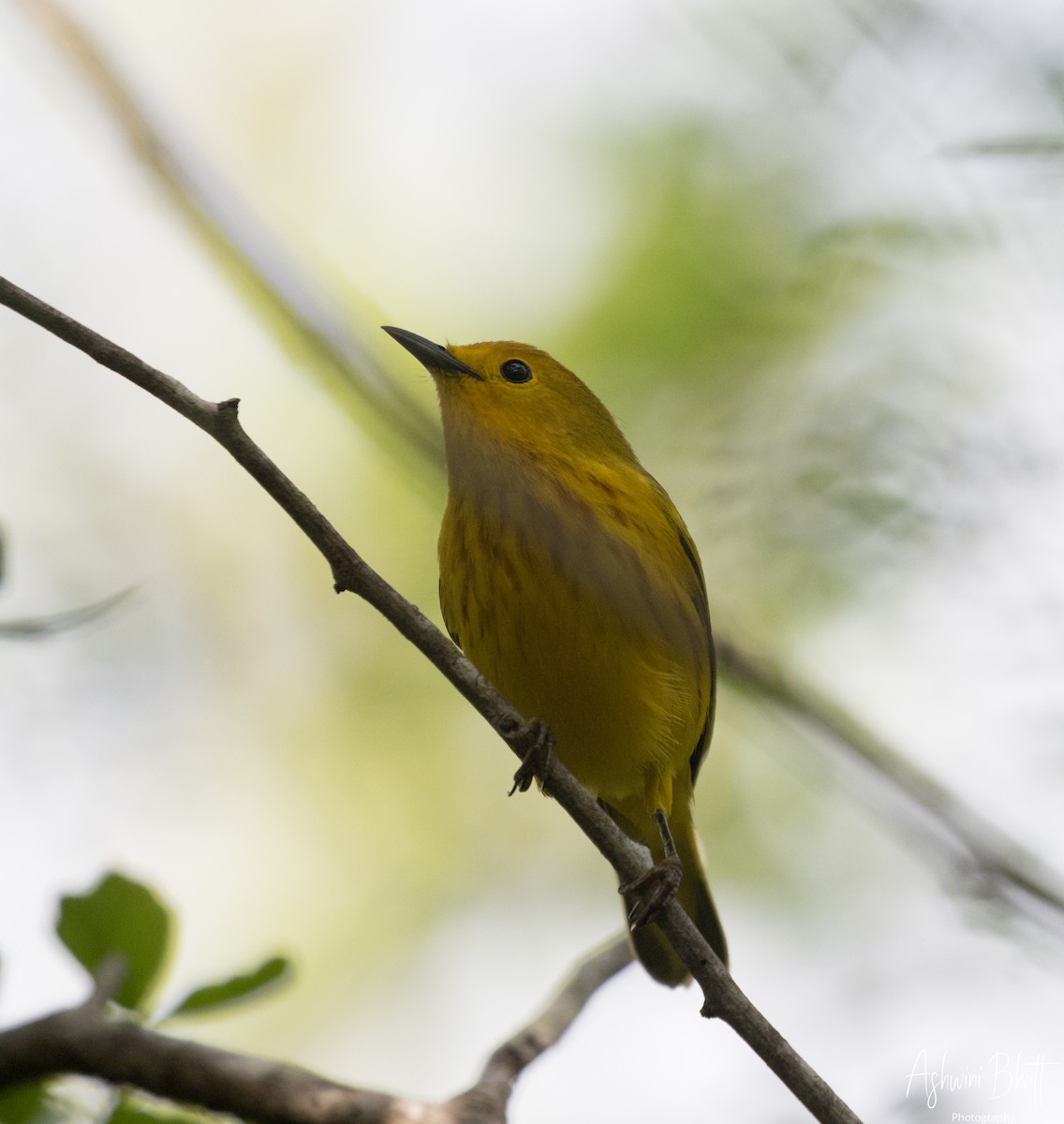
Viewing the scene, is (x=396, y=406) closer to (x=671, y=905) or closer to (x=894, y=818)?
(x=671, y=905)

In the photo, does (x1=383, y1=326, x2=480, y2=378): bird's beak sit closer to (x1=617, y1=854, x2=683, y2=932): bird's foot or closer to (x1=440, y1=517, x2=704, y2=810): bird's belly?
(x1=440, y1=517, x2=704, y2=810): bird's belly

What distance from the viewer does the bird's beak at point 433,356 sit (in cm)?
532

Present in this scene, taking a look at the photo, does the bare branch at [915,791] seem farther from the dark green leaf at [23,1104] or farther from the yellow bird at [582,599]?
the dark green leaf at [23,1104]

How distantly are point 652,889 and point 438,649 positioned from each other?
156cm

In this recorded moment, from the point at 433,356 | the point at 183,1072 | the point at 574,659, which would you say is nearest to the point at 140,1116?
the point at 183,1072

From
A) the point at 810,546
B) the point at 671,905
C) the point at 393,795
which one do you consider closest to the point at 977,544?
the point at 810,546

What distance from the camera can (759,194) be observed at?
6.04 metres

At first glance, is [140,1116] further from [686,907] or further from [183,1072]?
[686,907]

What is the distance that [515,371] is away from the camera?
566cm

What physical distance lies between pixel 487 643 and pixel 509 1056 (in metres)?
1.44

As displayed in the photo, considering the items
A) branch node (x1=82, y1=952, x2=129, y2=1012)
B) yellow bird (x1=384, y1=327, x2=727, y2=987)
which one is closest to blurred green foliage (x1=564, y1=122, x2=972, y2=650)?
yellow bird (x1=384, y1=327, x2=727, y2=987)

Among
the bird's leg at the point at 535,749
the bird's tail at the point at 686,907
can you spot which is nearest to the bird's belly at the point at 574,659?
the bird's leg at the point at 535,749

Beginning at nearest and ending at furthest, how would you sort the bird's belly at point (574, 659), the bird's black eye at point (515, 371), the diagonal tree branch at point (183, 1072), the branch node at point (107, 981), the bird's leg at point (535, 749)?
the diagonal tree branch at point (183, 1072)
the branch node at point (107, 981)
the bird's leg at point (535, 749)
the bird's belly at point (574, 659)
the bird's black eye at point (515, 371)

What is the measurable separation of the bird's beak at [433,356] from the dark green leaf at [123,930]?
8.74ft
